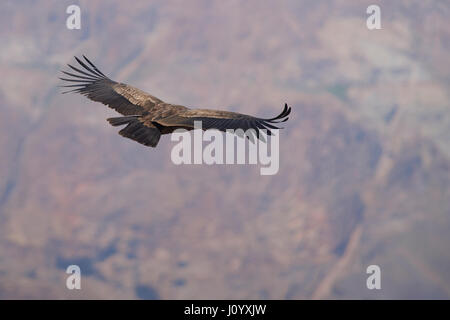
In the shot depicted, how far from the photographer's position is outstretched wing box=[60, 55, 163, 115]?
31531mm

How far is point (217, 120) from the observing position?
28703 mm

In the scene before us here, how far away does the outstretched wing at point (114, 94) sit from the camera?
31531 mm

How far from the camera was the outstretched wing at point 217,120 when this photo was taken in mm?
28277

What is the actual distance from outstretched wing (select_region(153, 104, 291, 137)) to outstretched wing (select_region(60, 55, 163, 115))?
2026mm

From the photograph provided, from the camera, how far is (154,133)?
2875 centimetres

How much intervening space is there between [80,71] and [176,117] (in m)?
7.43

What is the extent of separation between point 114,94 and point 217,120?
620 cm

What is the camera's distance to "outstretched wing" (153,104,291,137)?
28.3m

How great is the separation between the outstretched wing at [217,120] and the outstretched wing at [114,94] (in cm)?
203

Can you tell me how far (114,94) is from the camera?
109 feet
